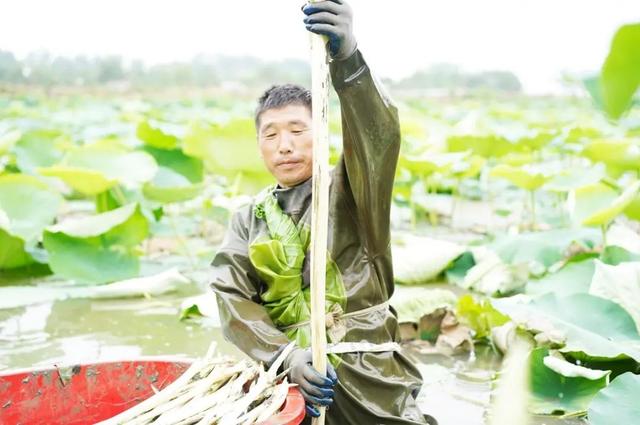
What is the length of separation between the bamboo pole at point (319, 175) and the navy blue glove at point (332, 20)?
0.02m

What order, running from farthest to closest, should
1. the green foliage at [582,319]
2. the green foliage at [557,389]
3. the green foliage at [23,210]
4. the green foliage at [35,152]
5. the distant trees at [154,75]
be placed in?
1. the distant trees at [154,75]
2. the green foliage at [35,152]
3. the green foliage at [23,210]
4. the green foliage at [582,319]
5. the green foliage at [557,389]

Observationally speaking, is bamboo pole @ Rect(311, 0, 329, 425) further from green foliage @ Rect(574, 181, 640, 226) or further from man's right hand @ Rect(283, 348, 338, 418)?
green foliage @ Rect(574, 181, 640, 226)

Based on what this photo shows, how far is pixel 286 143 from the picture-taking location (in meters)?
1.34

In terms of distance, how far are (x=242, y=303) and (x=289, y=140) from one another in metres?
0.31

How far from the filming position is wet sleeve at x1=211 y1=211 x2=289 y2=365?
49.8 inches

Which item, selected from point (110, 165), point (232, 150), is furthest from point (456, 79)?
point (110, 165)

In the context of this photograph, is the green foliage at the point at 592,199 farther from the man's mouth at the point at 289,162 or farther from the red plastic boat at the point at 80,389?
the red plastic boat at the point at 80,389

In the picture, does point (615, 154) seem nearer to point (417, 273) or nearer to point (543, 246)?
point (543, 246)

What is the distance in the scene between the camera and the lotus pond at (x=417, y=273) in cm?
185

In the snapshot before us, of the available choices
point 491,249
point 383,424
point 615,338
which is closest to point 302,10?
point 383,424

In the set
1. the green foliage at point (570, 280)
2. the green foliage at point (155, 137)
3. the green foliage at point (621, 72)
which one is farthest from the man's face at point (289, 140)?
the green foliage at point (155, 137)

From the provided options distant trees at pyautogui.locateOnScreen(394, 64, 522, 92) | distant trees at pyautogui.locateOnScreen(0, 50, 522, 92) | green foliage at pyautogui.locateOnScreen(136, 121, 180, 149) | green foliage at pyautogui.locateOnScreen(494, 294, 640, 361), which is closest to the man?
green foliage at pyautogui.locateOnScreen(494, 294, 640, 361)

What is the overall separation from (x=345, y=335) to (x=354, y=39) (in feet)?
1.74

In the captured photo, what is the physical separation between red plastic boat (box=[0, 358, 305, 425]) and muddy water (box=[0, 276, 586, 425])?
20.7 inches
